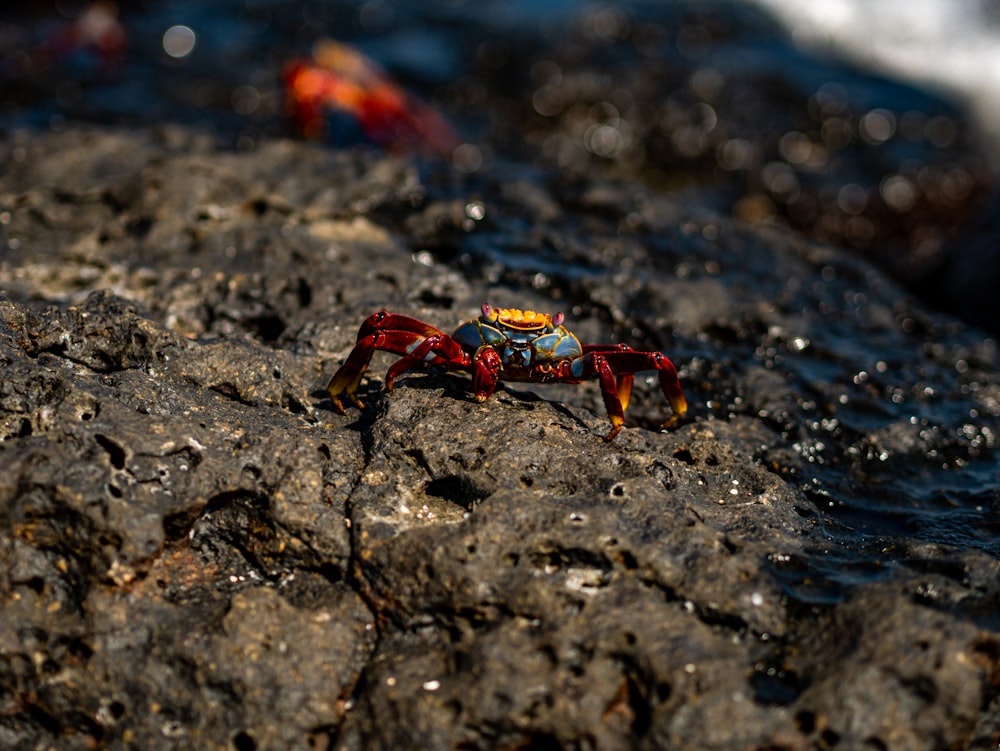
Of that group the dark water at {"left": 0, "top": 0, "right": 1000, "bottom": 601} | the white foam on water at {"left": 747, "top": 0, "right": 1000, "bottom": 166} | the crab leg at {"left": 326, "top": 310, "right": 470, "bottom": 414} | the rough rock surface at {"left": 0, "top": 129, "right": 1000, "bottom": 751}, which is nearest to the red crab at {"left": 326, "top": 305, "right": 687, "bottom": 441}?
the crab leg at {"left": 326, "top": 310, "right": 470, "bottom": 414}

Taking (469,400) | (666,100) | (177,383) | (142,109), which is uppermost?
(666,100)

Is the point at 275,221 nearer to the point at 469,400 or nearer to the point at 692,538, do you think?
the point at 469,400

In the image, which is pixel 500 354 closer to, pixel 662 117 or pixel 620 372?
pixel 620 372

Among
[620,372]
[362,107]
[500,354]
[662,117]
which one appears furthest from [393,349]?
[662,117]

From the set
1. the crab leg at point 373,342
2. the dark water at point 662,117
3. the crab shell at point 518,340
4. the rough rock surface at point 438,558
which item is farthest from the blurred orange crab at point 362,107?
the crab shell at point 518,340

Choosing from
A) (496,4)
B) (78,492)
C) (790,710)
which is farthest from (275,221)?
(496,4)
